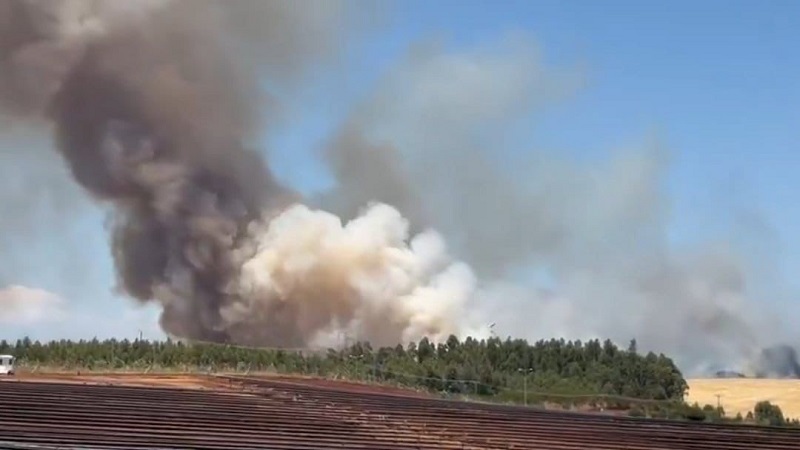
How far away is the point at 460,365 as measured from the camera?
65.3 metres

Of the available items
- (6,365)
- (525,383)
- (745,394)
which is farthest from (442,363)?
(6,365)

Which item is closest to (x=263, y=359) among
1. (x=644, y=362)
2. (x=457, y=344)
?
(x=457, y=344)

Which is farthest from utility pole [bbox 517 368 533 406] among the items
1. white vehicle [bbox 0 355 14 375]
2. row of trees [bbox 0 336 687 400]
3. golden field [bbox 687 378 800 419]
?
white vehicle [bbox 0 355 14 375]

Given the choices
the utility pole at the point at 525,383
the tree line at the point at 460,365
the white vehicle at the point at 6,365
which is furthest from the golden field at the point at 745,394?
the white vehicle at the point at 6,365

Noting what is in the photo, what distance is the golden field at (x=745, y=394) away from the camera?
6331 centimetres

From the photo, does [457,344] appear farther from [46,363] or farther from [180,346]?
[46,363]

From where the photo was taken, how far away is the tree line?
188ft

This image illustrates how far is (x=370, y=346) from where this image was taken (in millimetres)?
70625

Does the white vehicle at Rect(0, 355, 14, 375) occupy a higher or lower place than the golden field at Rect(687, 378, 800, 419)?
lower

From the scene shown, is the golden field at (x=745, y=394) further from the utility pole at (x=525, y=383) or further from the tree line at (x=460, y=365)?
the utility pole at (x=525, y=383)

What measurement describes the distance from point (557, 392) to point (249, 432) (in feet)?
131

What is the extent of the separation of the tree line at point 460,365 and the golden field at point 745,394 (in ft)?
9.24

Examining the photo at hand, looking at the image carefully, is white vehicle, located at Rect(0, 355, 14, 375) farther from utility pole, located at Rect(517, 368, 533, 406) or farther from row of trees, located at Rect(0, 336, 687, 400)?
utility pole, located at Rect(517, 368, 533, 406)

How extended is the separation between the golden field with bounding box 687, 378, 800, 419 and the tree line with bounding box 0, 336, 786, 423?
2.82 m
